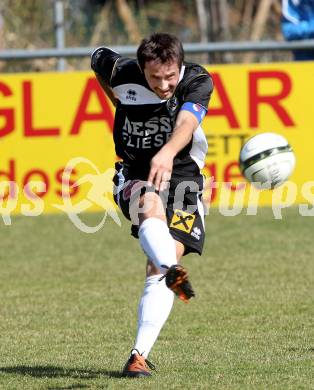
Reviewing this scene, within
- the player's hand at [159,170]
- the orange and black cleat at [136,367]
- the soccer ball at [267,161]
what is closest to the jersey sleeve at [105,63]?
the player's hand at [159,170]

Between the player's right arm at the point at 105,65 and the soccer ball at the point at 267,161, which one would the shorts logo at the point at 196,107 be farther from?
the soccer ball at the point at 267,161

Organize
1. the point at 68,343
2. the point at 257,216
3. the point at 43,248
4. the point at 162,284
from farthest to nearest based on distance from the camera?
the point at 257,216
the point at 43,248
the point at 68,343
the point at 162,284

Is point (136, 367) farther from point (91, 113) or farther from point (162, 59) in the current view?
point (91, 113)

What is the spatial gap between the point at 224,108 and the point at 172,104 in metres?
6.48

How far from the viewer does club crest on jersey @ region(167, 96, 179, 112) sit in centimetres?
564

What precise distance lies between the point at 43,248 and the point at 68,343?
409 cm

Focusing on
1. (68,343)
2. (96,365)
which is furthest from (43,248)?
(96,365)

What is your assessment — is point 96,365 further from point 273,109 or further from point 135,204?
point 273,109

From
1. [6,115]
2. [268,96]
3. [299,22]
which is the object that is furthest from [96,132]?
[299,22]

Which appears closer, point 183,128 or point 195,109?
point 183,128

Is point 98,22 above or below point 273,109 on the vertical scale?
above

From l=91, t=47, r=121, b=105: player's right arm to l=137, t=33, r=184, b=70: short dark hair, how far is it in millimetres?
678

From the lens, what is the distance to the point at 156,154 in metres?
5.18

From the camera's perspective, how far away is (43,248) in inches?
413
